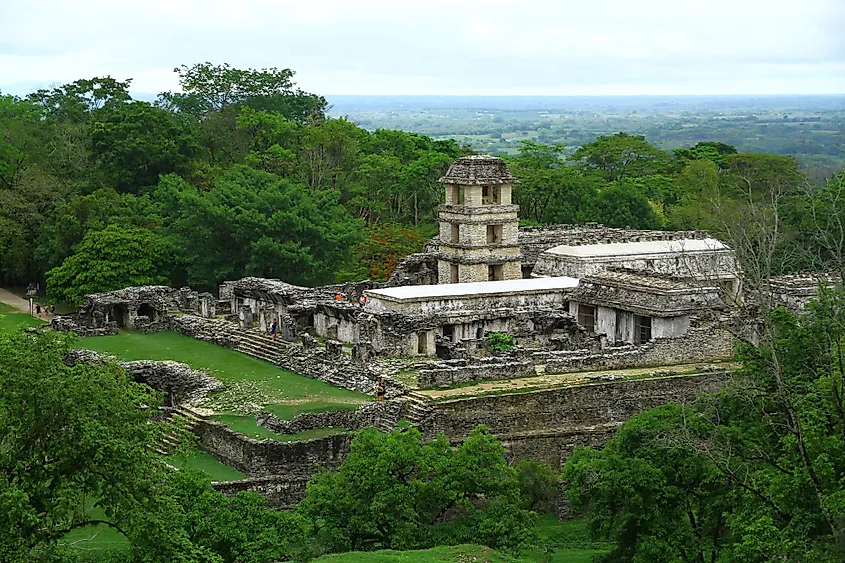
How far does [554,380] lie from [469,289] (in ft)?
24.5

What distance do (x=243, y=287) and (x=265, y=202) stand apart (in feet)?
23.7

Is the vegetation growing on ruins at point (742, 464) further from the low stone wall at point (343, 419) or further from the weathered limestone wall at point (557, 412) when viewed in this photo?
the low stone wall at point (343, 419)

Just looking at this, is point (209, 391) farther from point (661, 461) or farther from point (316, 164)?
point (316, 164)

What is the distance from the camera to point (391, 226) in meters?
68.7

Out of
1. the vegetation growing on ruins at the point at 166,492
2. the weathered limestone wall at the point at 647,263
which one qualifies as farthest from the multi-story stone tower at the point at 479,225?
the vegetation growing on ruins at the point at 166,492

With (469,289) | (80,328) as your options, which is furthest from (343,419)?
(80,328)

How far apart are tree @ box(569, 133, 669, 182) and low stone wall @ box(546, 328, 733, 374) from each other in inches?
1844

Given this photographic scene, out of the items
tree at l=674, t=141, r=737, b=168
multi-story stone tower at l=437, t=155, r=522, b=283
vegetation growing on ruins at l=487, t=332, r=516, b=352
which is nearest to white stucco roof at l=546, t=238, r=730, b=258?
multi-story stone tower at l=437, t=155, r=522, b=283

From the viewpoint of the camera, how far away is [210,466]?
35938 millimetres

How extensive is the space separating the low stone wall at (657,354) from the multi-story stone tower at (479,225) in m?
11.0

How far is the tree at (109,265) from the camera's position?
189ft

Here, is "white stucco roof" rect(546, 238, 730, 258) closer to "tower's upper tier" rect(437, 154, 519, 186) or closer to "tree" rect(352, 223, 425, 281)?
"tower's upper tier" rect(437, 154, 519, 186)

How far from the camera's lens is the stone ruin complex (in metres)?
37.8

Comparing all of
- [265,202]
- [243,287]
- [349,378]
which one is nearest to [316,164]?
[265,202]
